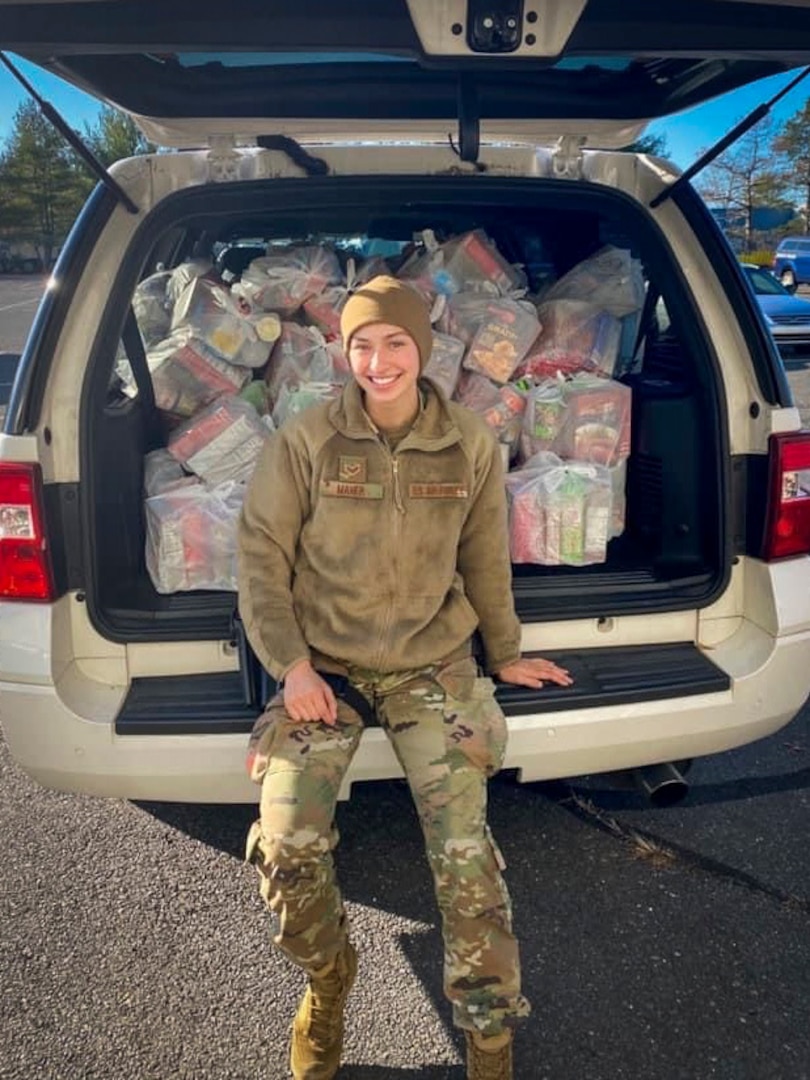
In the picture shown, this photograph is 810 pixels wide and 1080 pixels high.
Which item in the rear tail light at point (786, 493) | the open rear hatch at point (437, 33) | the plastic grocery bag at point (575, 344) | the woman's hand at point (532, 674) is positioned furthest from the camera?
the plastic grocery bag at point (575, 344)

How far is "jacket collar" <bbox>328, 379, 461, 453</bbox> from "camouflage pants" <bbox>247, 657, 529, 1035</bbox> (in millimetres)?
528

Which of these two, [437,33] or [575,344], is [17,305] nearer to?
[575,344]

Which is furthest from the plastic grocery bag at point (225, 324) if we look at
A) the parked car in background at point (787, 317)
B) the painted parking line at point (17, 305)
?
the painted parking line at point (17, 305)

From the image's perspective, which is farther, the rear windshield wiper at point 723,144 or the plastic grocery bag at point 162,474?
the plastic grocery bag at point 162,474

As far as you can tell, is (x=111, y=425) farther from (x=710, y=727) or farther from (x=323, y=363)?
(x=710, y=727)

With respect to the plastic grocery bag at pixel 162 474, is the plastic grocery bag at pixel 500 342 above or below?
above

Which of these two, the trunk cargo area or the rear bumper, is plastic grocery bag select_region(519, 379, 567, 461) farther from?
the rear bumper

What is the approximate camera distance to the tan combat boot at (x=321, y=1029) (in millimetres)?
1898

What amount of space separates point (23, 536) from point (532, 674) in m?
1.25

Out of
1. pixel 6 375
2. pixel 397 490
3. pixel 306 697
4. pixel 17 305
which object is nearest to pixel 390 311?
pixel 397 490

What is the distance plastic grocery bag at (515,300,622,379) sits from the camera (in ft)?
10.1

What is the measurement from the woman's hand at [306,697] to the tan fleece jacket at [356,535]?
3 centimetres

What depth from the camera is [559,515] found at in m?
2.69

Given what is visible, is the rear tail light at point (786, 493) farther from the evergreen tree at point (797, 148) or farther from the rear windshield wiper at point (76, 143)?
the evergreen tree at point (797, 148)
